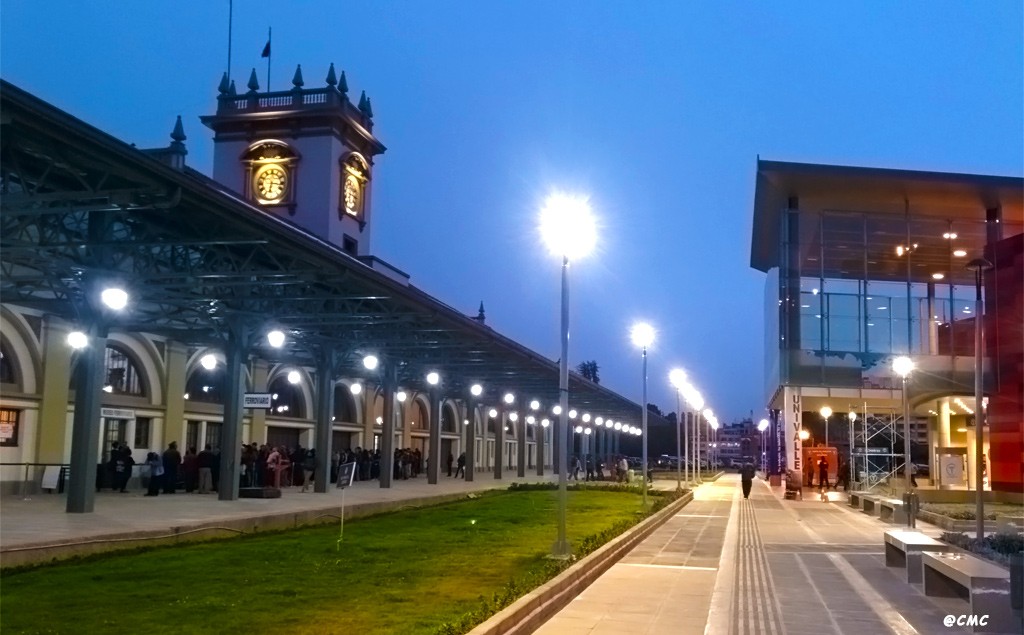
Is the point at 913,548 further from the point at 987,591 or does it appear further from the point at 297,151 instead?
the point at 297,151

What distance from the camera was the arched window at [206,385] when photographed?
33.9 meters

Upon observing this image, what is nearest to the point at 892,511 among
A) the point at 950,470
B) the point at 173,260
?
the point at 950,470

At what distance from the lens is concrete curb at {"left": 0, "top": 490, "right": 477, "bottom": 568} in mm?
13938

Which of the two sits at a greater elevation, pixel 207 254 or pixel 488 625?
pixel 207 254

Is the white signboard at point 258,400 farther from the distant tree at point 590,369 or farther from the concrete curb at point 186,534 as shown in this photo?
the distant tree at point 590,369

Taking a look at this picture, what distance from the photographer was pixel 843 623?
11266 mm

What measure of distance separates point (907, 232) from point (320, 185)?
27.5 metres

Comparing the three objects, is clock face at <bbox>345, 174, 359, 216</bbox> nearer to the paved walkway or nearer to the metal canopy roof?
the metal canopy roof

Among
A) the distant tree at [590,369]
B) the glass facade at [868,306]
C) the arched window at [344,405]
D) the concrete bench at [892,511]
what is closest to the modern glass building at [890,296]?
the glass facade at [868,306]

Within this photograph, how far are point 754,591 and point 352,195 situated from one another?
42.5 meters

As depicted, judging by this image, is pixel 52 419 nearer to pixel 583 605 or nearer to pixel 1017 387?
pixel 583 605

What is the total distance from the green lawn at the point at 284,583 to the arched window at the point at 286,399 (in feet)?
65.8

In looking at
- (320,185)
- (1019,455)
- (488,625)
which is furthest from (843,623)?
(320,185)

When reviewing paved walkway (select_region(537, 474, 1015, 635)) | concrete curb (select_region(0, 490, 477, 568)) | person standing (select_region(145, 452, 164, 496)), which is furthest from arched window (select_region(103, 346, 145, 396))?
paved walkway (select_region(537, 474, 1015, 635))
